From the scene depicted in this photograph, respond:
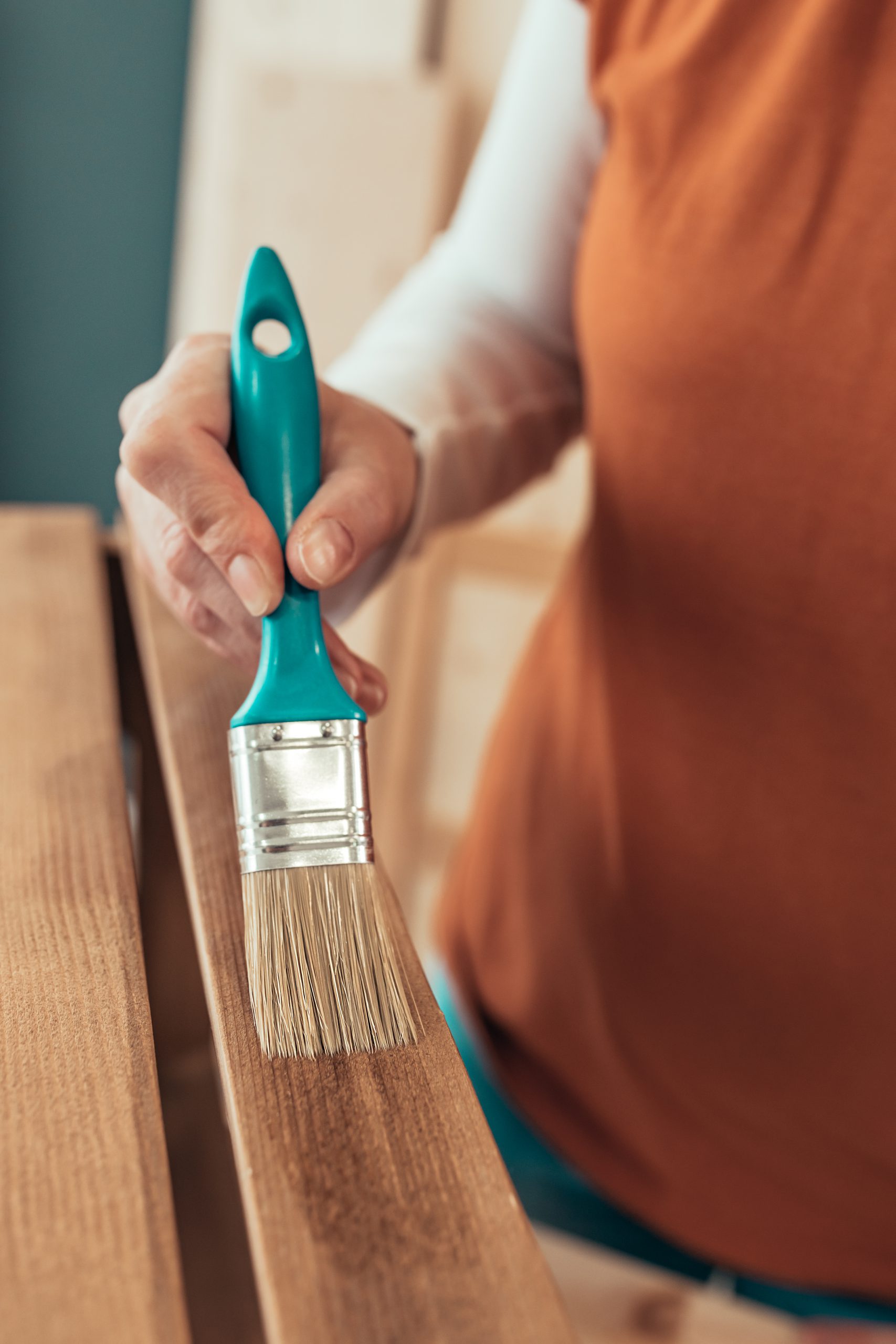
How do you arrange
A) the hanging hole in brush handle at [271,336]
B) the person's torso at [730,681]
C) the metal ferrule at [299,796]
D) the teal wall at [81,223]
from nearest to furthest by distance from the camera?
the metal ferrule at [299,796]
the person's torso at [730,681]
the hanging hole in brush handle at [271,336]
the teal wall at [81,223]

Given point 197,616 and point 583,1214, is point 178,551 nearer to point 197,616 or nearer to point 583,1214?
point 197,616

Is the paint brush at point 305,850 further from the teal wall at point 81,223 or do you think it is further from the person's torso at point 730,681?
the teal wall at point 81,223

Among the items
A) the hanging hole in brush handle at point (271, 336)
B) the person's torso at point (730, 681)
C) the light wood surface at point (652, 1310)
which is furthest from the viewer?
the hanging hole in brush handle at point (271, 336)

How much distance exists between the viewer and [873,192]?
501mm

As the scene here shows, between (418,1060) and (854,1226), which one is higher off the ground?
(418,1060)

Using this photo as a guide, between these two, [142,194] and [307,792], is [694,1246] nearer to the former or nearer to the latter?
[307,792]

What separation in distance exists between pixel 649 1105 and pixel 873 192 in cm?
50

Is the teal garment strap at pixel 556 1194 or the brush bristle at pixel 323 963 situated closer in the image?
the brush bristle at pixel 323 963

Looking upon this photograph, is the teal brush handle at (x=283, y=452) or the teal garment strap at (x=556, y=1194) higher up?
the teal brush handle at (x=283, y=452)

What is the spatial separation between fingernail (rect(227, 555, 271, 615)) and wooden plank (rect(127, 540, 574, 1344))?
11 centimetres

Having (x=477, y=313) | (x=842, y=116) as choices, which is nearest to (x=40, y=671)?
(x=477, y=313)

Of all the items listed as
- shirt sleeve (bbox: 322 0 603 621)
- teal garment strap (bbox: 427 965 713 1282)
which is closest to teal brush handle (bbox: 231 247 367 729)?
shirt sleeve (bbox: 322 0 603 621)

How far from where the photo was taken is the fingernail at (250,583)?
0.40 m

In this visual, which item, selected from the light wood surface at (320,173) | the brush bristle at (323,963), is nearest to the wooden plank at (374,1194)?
the brush bristle at (323,963)
